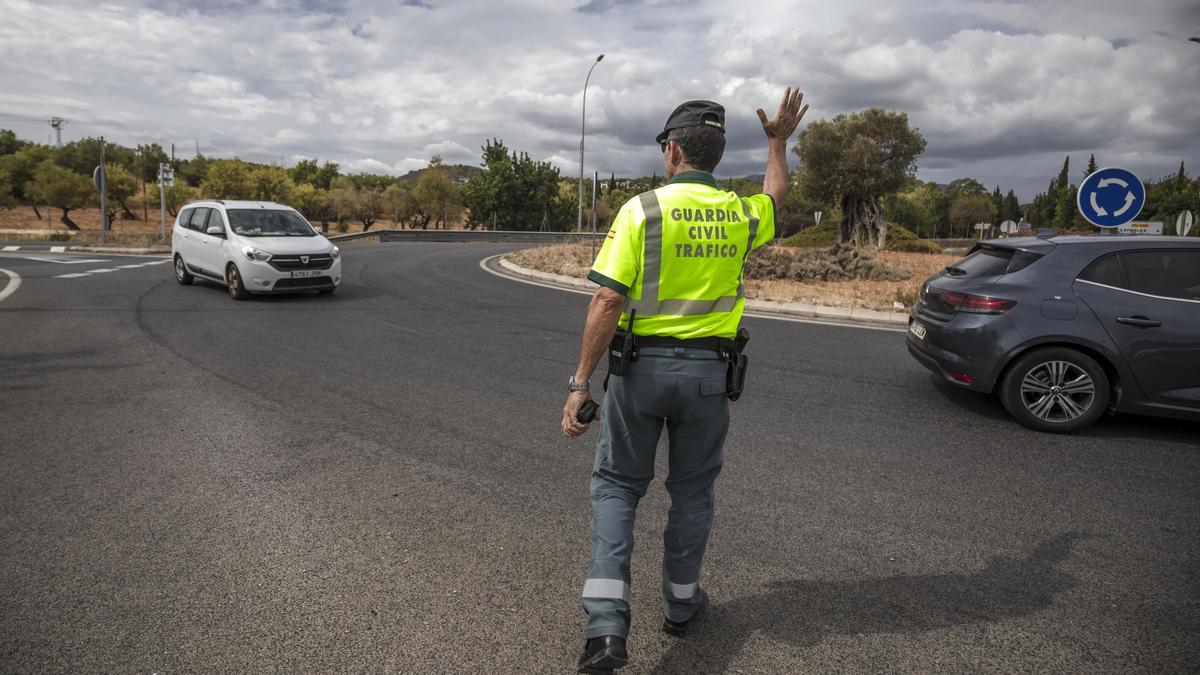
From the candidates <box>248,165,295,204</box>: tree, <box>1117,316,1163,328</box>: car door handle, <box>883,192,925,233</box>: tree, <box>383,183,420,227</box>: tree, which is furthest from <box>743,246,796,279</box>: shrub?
<box>883,192,925,233</box>: tree

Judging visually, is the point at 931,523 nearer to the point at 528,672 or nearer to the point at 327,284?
the point at 528,672

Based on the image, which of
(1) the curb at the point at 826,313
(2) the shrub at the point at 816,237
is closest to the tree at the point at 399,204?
(2) the shrub at the point at 816,237

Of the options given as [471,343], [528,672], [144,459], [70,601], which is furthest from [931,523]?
[471,343]

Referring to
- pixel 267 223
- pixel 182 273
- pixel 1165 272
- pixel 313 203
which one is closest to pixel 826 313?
pixel 1165 272

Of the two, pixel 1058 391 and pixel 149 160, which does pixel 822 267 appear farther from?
pixel 149 160

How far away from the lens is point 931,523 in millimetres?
3791

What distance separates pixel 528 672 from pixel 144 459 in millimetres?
3333

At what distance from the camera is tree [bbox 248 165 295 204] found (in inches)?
2346

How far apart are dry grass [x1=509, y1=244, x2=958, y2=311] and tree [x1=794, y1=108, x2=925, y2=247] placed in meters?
8.86

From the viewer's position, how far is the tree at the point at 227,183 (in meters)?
59.0

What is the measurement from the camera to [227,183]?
5903 centimetres

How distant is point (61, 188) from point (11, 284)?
53.0m

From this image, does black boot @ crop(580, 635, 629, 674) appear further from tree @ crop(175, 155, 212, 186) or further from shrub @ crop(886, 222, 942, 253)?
tree @ crop(175, 155, 212, 186)

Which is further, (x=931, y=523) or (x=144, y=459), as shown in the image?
(x=144, y=459)
